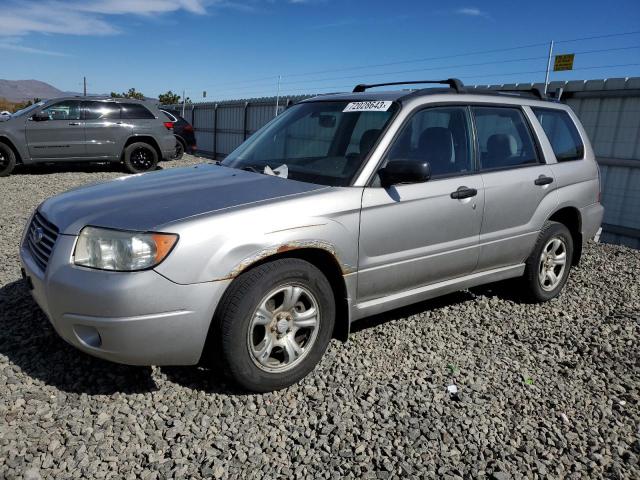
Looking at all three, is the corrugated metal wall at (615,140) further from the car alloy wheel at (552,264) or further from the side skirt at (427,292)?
the side skirt at (427,292)

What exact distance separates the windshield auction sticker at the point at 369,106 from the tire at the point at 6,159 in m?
10.4

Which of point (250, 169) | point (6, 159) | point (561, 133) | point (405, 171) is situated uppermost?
point (561, 133)

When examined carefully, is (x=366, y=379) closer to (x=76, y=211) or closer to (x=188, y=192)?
(x=188, y=192)

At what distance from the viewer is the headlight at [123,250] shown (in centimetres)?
→ 256

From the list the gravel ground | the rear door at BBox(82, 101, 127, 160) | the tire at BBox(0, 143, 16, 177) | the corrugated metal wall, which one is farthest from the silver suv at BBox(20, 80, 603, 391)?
the tire at BBox(0, 143, 16, 177)

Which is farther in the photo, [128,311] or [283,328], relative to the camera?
[283,328]

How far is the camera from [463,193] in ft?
12.2

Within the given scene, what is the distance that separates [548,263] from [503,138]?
1.26 metres

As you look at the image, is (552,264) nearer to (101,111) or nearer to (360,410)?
(360,410)

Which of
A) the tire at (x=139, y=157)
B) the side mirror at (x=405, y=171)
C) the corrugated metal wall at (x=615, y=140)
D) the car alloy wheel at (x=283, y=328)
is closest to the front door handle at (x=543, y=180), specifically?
the side mirror at (x=405, y=171)

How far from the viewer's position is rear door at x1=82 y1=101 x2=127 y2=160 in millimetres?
12070

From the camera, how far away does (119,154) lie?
493 inches

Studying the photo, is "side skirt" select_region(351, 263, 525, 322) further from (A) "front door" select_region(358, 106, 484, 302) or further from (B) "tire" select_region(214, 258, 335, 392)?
(B) "tire" select_region(214, 258, 335, 392)

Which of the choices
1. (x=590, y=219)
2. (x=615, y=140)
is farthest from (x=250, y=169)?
(x=615, y=140)
